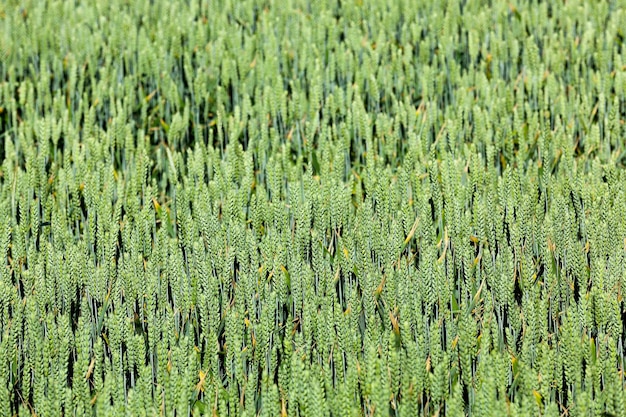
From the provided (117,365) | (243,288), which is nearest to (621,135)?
(243,288)

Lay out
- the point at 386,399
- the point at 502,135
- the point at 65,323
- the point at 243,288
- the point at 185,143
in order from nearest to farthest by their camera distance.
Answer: the point at 386,399, the point at 65,323, the point at 243,288, the point at 502,135, the point at 185,143

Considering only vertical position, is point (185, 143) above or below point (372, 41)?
below

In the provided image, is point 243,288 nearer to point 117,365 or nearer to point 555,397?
point 117,365

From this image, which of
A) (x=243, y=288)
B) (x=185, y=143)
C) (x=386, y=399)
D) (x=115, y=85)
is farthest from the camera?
(x=115, y=85)

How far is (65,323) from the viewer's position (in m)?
1.62

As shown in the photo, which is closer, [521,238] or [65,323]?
[65,323]

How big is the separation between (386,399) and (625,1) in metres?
3.25

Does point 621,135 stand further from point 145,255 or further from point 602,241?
point 145,255

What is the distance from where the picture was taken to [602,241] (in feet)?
6.34

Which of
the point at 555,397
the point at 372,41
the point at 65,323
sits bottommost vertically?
the point at 555,397

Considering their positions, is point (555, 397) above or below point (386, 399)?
below

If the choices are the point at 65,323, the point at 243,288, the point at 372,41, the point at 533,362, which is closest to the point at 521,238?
the point at 533,362

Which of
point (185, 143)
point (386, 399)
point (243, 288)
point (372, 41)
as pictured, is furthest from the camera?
point (372, 41)

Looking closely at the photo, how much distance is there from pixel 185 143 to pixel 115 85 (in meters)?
0.47
